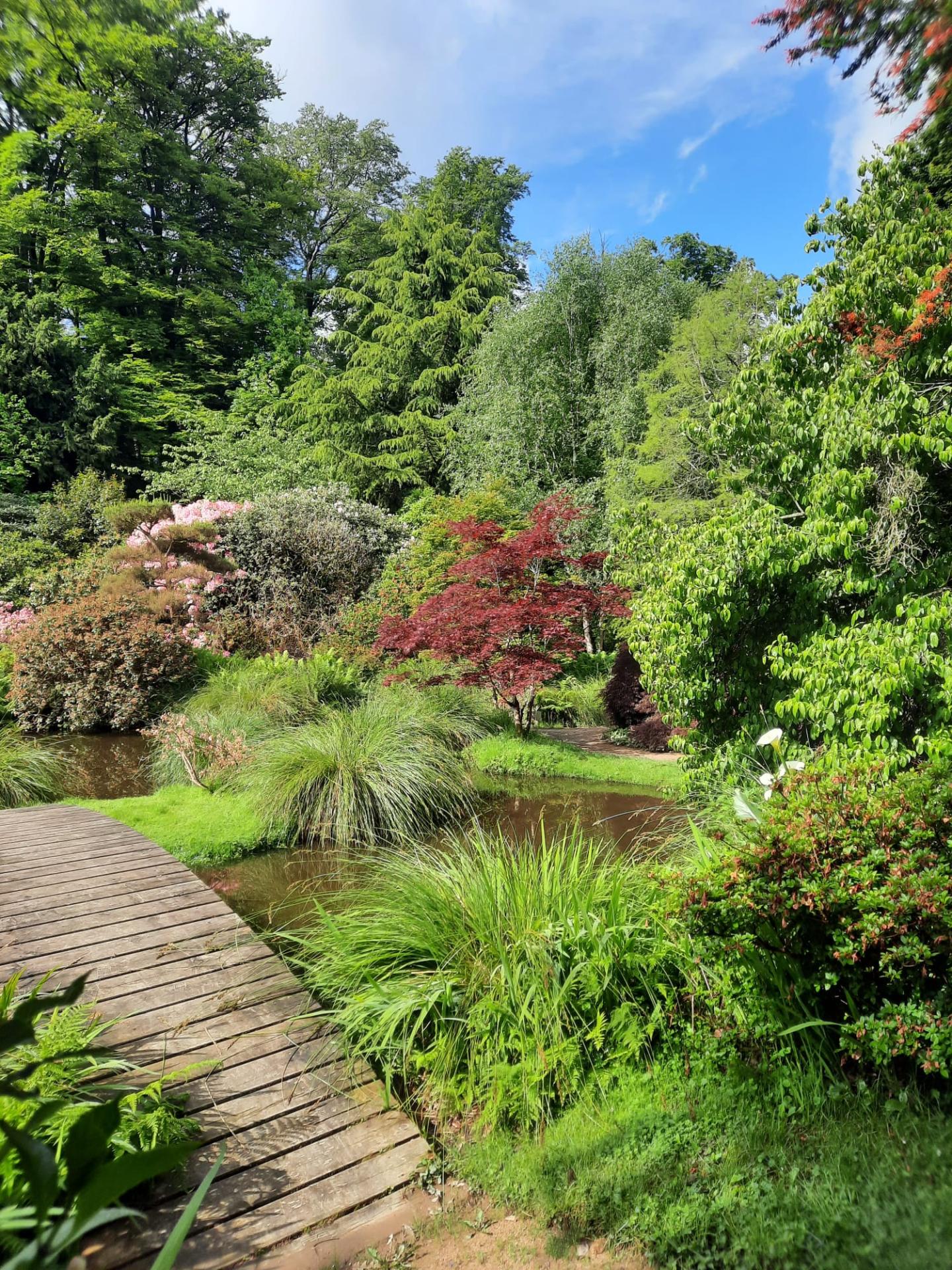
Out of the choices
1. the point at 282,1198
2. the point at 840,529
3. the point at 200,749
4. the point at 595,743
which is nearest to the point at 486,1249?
the point at 282,1198

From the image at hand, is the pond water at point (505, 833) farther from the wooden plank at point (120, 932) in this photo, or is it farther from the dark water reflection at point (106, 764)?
the dark water reflection at point (106, 764)

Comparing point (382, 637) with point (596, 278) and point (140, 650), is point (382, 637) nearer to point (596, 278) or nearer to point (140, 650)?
point (140, 650)

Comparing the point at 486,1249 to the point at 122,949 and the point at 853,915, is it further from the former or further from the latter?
the point at 122,949

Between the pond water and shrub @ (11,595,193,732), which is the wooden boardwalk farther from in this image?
shrub @ (11,595,193,732)

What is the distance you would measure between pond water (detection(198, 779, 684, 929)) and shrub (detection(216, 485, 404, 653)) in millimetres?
5930

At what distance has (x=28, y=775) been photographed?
21.3ft

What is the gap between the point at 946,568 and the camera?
3.90 meters

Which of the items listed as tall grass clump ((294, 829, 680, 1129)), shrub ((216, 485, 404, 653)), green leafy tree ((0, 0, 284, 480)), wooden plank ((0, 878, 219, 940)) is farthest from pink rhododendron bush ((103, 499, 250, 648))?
tall grass clump ((294, 829, 680, 1129))

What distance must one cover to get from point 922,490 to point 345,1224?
14.3 feet

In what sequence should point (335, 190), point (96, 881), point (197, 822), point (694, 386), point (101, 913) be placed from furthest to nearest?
point (335, 190) → point (694, 386) → point (197, 822) → point (96, 881) → point (101, 913)

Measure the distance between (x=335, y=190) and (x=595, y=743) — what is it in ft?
70.2

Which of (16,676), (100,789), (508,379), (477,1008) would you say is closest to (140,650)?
(16,676)

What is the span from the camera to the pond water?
175 inches

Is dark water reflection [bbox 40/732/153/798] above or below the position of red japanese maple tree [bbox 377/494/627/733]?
below
